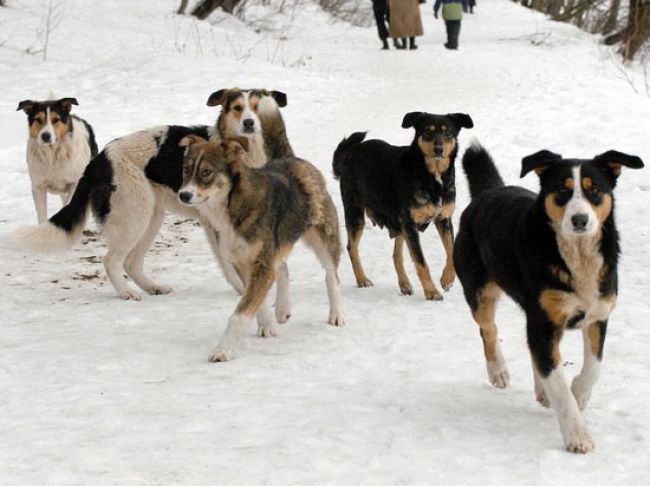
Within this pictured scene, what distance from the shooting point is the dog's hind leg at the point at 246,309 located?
5934mm

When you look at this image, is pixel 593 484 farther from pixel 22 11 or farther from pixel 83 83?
pixel 22 11

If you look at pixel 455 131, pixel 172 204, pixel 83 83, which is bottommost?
pixel 83 83

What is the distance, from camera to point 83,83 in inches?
713

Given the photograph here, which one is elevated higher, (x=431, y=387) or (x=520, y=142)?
(x=431, y=387)

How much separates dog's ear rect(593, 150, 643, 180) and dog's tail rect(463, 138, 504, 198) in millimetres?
1430

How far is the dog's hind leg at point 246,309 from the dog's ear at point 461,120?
8.58 feet

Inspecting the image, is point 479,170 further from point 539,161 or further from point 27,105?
point 27,105

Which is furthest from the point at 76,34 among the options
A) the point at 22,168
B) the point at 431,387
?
the point at 431,387

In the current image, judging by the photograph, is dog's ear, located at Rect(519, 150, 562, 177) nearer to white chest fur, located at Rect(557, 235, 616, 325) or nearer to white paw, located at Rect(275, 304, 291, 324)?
white chest fur, located at Rect(557, 235, 616, 325)

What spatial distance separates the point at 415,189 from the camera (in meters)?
7.78

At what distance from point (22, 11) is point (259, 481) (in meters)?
22.1

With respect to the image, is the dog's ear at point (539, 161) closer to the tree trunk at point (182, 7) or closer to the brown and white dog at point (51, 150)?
the brown and white dog at point (51, 150)

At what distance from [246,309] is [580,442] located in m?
2.51

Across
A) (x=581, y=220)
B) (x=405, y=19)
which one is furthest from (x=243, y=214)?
(x=405, y=19)
